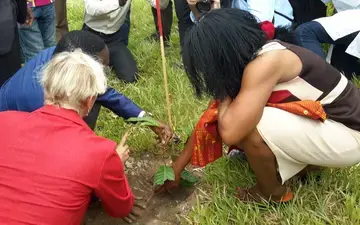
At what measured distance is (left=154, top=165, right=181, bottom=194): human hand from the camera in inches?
105

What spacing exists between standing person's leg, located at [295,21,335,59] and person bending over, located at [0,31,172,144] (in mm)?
1441

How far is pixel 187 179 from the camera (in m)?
2.73

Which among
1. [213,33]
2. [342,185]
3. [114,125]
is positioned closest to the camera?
[213,33]

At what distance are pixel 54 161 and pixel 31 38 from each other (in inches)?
113

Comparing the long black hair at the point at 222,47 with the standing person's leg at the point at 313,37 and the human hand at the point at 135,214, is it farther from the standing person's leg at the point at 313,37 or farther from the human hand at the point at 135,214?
the standing person's leg at the point at 313,37

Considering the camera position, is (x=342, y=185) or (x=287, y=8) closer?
(x=342, y=185)

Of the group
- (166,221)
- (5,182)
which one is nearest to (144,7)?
(166,221)

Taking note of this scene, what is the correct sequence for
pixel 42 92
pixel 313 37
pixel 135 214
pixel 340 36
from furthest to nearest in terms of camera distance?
pixel 313 37
pixel 340 36
pixel 135 214
pixel 42 92

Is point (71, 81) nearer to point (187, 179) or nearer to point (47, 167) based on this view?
point (47, 167)

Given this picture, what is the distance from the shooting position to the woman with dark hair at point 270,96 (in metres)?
2.20

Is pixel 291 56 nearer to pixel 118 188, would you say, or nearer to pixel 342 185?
pixel 342 185

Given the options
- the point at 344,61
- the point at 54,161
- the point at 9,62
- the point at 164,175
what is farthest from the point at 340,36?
the point at 54,161

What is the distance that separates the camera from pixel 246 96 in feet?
7.19

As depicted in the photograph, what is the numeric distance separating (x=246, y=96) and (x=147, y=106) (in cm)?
161
